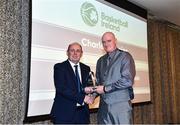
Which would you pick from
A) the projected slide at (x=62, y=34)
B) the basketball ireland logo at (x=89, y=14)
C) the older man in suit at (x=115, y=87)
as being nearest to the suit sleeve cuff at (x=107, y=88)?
the older man in suit at (x=115, y=87)

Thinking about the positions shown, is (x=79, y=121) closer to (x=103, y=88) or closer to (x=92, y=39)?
(x=103, y=88)

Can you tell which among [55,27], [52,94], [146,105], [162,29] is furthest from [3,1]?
[162,29]

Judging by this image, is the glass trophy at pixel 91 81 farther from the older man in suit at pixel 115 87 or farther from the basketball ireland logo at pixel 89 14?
the basketball ireland logo at pixel 89 14

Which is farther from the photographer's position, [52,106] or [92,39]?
[92,39]

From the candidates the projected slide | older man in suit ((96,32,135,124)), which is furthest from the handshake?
the projected slide

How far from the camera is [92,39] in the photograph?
3.24 m

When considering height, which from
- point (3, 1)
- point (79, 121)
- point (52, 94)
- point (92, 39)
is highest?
point (3, 1)

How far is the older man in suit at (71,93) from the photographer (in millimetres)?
2479

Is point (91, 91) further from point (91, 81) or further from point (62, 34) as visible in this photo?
point (62, 34)

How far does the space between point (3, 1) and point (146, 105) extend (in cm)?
291

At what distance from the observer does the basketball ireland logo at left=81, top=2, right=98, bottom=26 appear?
10.2ft

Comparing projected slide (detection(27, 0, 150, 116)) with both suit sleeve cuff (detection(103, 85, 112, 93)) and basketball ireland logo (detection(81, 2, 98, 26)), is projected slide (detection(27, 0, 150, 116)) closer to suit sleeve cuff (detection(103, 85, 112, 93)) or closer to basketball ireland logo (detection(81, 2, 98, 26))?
basketball ireland logo (detection(81, 2, 98, 26))

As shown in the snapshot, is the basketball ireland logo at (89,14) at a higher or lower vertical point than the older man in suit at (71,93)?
higher

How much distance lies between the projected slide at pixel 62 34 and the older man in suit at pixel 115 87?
54 cm
